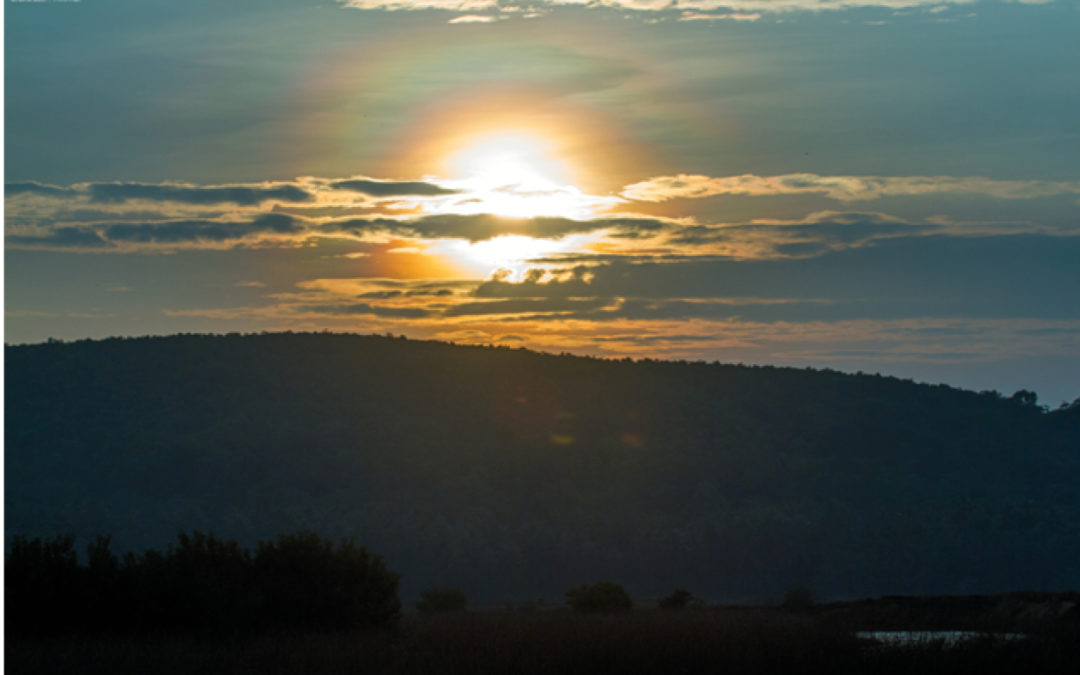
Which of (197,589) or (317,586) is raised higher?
(197,589)

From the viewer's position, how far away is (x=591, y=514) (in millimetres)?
89875

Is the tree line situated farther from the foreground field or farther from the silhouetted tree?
the foreground field

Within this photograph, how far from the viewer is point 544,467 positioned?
95562mm

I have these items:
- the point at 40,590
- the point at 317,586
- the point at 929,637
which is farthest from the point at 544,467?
the point at 929,637

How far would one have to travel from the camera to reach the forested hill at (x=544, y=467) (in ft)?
279

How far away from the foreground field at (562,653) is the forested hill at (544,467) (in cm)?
6136

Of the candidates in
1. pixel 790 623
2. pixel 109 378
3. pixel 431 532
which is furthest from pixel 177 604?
pixel 109 378

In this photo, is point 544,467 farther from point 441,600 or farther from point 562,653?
point 562,653

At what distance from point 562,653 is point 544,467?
79.0 metres

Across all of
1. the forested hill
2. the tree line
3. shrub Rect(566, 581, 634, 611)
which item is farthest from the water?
the forested hill

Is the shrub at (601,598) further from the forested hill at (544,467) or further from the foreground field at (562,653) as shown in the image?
the forested hill at (544,467)

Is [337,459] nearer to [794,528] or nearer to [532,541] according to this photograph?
[532,541]

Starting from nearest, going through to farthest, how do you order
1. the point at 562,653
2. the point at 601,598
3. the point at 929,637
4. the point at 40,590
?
the point at 562,653 < the point at 929,637 < the point at 40,590 < the point at 601,598

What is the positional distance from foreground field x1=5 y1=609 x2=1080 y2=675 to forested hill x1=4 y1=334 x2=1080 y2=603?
201ft
